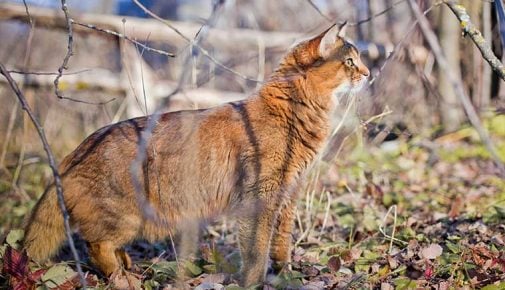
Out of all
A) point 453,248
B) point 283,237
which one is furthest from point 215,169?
point 453,248

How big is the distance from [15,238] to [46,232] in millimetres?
195

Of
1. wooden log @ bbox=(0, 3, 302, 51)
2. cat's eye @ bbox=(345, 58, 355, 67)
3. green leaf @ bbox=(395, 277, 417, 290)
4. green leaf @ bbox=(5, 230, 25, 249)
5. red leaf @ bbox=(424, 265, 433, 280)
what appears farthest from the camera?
wooden log @ bbox=(0, 3, 302, 51)

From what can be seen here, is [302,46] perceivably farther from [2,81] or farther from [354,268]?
[2,81]

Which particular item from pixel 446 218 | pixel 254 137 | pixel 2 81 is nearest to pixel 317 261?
pixel 254 137

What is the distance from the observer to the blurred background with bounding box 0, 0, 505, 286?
242 inches

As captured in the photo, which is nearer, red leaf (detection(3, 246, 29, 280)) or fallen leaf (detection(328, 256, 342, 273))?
red leaf (detection(3, 246, 29, 280))

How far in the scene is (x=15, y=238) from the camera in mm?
3889

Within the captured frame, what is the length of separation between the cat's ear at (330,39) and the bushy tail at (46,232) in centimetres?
203

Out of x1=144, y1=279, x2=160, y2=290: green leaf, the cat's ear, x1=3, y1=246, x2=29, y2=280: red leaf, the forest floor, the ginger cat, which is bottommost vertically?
the forest floor

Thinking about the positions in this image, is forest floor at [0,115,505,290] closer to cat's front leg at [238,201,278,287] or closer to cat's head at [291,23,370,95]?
cat's front leg at [238,201,278,287]

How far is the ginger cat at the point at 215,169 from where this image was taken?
3816mm

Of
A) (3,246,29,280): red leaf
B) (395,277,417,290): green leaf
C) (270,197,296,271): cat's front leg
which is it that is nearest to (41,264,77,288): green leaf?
(3,246,29,280): red leaf

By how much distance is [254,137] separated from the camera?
3873 millimetres

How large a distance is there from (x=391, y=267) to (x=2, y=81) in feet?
20.2
